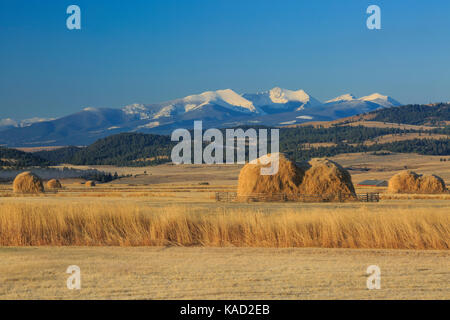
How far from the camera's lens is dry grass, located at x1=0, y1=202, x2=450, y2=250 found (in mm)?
18094

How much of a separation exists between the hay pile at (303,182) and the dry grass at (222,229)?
25212 millimetres

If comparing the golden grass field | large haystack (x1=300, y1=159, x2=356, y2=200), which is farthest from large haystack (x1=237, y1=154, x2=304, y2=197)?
the golden grass field

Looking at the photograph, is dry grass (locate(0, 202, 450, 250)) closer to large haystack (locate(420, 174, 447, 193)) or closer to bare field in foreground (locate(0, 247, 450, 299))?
bare field in foreground (locate(0, 247, 450, 299))

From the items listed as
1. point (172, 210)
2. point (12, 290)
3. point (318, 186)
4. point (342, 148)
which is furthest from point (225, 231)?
point (342, 148)

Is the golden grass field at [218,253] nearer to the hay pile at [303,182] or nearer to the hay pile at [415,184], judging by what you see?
the hay pile at [303,182]

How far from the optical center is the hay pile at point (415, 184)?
57812 millimetres

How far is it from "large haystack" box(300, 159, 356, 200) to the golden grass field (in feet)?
81.8

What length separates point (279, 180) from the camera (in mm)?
45219

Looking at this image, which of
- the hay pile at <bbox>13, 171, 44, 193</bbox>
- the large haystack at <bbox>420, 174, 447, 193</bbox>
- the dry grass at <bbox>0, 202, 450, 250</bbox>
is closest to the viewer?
the dry grass at <bbox>0, 202, 450, 250</bbox>

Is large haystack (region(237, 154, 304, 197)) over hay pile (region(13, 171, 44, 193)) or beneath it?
over

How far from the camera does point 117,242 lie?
1839 cm

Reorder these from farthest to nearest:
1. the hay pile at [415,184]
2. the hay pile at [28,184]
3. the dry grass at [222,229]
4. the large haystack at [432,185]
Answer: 1. the hay pile at [28,184]
2. the hay pile at [415,184]
3. the large haystack at [432,185]
4. the dry grass at [222,229]

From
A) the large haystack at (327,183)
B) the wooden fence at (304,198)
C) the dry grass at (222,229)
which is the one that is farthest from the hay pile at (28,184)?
the dry grass at (222,229)

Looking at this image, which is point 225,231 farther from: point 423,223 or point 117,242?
point 423,223
